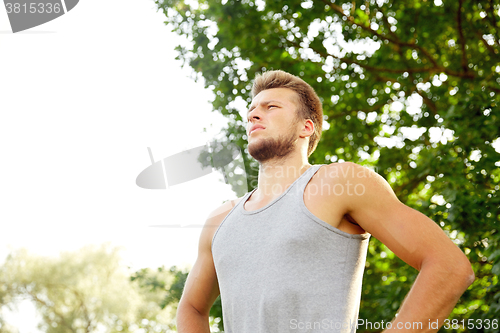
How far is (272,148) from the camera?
67.1 inches

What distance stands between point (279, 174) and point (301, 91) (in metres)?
0.44

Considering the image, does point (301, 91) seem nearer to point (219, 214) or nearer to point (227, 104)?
point (219, 214)

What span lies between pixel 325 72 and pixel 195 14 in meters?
1.77

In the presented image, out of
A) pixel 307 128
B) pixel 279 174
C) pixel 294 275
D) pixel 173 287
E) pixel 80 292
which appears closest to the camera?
pixel 294 275

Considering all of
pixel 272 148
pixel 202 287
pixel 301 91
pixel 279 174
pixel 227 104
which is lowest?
pixel 202 287

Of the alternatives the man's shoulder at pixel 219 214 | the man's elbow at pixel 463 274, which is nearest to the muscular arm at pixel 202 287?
the man's shoulder at pixel 219 214

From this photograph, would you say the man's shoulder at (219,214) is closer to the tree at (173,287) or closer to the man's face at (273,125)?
the man's face at (273,125)

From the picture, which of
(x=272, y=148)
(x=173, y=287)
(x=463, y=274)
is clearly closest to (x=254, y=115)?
(x=272, y=148)

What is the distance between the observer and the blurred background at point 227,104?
373 cm

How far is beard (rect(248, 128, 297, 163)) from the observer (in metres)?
1.70

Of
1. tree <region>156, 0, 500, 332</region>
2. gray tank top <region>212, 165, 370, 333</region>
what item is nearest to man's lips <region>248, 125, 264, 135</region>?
gray tank top <region>212, 165, 370, 333</region>

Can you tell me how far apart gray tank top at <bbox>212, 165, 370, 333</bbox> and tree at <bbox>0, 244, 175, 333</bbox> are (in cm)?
1700

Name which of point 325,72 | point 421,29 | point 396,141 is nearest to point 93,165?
point 325,72

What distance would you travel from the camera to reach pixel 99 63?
17.2ft
